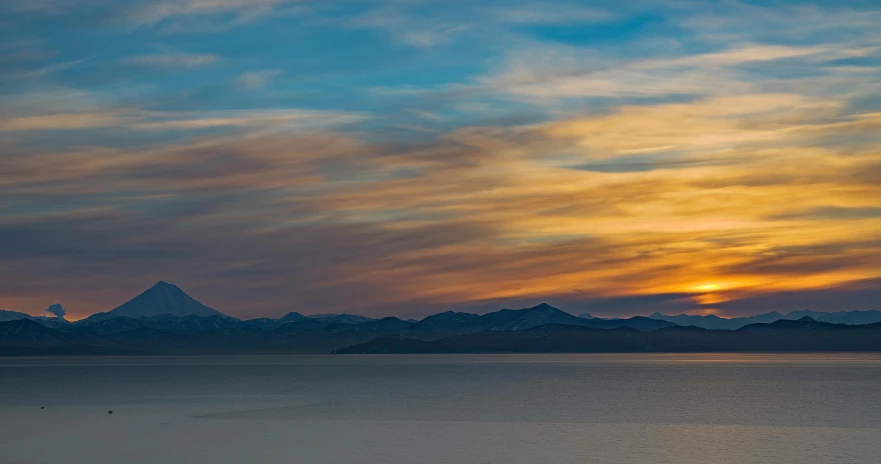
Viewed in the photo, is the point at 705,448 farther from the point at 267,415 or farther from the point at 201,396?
the point at 201,396

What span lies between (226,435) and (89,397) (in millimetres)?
69124

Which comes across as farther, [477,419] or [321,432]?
[477,419]

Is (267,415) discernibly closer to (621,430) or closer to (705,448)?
(621,430)

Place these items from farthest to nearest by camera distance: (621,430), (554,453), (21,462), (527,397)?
(527,397)
(621,430)
(554,453)
(21,462)

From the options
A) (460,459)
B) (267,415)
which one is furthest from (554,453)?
(267,415)

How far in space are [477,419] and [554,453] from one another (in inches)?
1086

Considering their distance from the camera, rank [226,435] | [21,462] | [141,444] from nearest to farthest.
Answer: [21,462]
[141,444]
[226,435]

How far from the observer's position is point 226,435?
7075 cm

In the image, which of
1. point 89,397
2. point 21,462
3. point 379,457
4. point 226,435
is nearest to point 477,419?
point 226,435

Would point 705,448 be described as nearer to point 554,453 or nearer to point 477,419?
point 554,453

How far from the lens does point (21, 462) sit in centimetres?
5481

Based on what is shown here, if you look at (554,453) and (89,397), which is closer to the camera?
(554,453)

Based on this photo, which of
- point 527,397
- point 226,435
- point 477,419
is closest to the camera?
point 226,435

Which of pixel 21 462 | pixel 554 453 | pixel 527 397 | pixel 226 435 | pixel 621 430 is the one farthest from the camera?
pixel 527 397
